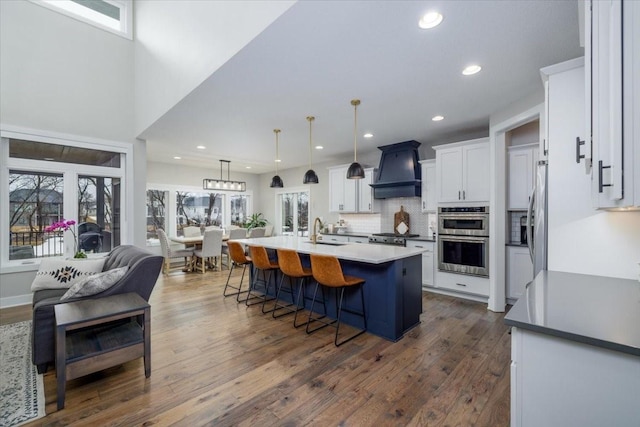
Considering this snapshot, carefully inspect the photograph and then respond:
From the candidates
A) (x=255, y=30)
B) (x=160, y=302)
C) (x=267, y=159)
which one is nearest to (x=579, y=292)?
(x=255, y=30)

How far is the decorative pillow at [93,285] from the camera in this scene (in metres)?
2.42

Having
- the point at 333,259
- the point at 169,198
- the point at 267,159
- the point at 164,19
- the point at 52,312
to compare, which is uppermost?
the point at 164,19

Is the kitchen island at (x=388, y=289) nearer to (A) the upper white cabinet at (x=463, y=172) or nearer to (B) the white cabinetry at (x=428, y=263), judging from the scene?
(B) the white cabinetry at (x=428, y=263)

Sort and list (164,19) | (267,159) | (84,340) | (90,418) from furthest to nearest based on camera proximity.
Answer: (267,159), (164,19), (84,340), (90,418)

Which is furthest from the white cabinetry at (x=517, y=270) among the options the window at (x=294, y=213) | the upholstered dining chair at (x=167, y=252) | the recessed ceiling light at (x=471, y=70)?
the upholstered dining chair at (x=167, y=252)

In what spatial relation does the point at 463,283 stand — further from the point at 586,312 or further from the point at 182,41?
the point at 182,41

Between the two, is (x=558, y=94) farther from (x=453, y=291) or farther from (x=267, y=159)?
(x=267, y=159)

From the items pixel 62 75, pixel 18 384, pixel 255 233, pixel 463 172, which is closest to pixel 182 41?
pixel 62 75

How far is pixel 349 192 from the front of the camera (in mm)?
6230

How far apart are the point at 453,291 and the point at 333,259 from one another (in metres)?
2.73

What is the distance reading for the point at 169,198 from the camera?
24.9 ft

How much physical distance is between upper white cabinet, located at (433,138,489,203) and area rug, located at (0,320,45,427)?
5.02 metres

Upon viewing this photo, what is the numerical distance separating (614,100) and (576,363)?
95cm

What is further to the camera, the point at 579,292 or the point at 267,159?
the point at 267,159
